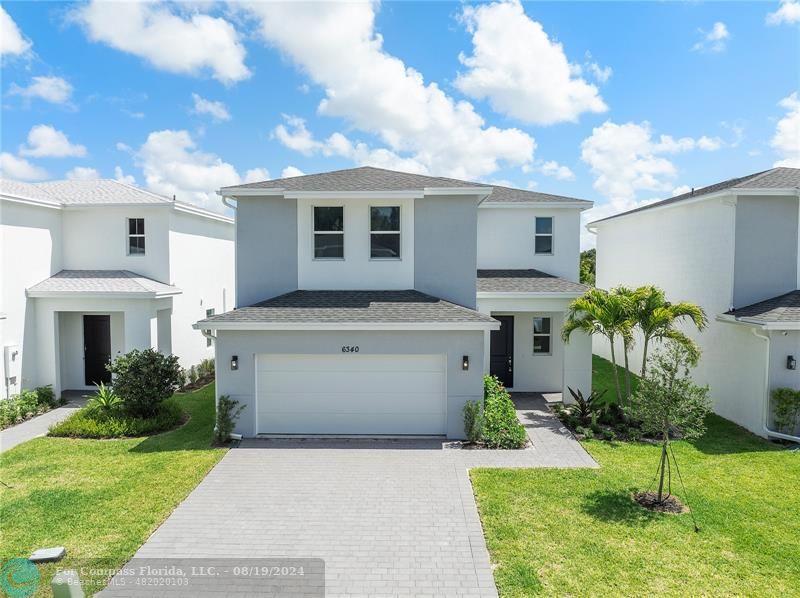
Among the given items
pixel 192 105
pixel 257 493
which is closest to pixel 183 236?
pixel 192 105

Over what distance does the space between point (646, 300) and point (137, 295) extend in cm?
1454

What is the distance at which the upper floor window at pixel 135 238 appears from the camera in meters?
16.3

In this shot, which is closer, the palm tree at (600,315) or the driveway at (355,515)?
the driveway at (355,515)

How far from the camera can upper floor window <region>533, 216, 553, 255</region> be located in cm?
1634

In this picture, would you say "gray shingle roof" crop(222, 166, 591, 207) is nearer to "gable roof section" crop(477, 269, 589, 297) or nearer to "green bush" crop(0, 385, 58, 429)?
"gable roof section" crop(477, 269, 589, 297)

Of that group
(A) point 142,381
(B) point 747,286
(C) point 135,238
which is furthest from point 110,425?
(B) point 747,286

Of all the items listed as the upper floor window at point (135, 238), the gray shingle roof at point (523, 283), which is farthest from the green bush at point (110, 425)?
the gray shingle roof at point (523, 283)

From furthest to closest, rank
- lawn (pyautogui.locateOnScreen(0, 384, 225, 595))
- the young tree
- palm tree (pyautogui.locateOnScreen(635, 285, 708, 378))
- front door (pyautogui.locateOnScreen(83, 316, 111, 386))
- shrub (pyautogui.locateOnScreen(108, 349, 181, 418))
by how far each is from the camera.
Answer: front door (pyautogui.locateOnScreen(83, 316, 111, 386)) < shrub (pyautogui.locateOnScreen(108, 349, 181, 418)) < palm tree (pyautogui.locateOnScreen(635, 285, 708, 378)) < the young tree < lawn (pyautogui.locateOnScreen(0, 384, 225, 595))

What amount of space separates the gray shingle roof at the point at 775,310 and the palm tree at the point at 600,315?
2999mm

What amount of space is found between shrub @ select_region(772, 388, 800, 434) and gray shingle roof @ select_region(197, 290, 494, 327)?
6.92 meters

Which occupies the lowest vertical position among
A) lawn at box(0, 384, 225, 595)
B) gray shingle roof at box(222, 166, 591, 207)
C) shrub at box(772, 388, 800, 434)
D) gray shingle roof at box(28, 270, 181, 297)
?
lawn at box(0, 384, 225, 595)

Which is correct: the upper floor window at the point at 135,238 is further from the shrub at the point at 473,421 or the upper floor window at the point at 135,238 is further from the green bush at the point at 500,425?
the green bush at the point at 500,425

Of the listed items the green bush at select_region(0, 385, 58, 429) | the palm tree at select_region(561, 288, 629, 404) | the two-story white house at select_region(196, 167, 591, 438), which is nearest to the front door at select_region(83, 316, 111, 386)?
the green bush at select_region(0, 385, 58, 429)

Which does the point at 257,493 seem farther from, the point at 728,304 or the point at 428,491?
the point at 728,304
